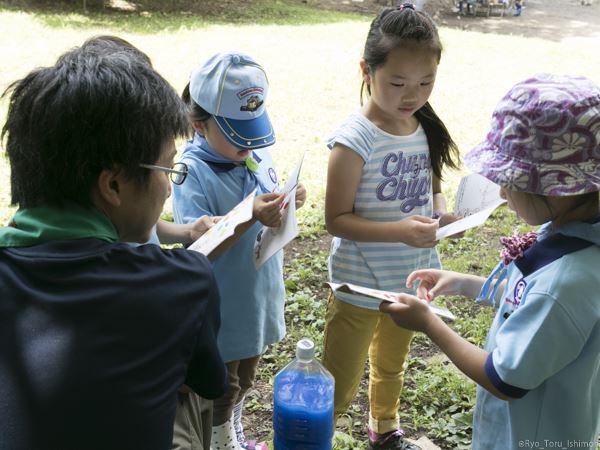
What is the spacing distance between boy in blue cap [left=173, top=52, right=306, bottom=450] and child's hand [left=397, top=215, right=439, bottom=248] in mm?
384

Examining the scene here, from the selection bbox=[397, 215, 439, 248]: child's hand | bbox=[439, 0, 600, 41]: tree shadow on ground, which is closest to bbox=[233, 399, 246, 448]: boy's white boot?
bbox=[397, 215, 439, 248]: child's hand

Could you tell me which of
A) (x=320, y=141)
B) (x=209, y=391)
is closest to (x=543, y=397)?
(x=209, y=391)

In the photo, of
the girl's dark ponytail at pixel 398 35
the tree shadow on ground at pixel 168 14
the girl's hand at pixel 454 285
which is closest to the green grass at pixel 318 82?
the tree shadow on ground at pixel 168 14

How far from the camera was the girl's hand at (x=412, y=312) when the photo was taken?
1.83m

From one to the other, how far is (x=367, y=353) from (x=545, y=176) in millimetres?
1253

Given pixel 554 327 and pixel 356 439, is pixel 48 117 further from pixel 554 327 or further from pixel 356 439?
pixel 356 439

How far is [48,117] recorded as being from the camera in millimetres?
1361

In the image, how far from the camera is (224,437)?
8.64 feet

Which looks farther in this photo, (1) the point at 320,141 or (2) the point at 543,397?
(1) the point at 320,141

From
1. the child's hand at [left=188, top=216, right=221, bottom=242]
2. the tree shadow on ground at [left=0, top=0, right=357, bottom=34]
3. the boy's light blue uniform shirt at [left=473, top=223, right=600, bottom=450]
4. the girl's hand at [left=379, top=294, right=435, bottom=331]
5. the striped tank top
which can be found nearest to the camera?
the boy's light blue uniform shirt at [left=473, top=223, right=600, bottom=450]

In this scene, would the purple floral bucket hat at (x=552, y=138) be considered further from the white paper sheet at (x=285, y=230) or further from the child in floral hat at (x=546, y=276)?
the white paper sheet at (x=285, y=230)

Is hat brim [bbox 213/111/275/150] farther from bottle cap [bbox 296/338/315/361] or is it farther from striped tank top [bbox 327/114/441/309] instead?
bottle cap [bbox 296/338/315/361]

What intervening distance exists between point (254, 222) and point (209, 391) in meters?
0.89

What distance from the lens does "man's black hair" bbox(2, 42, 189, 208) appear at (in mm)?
1362
